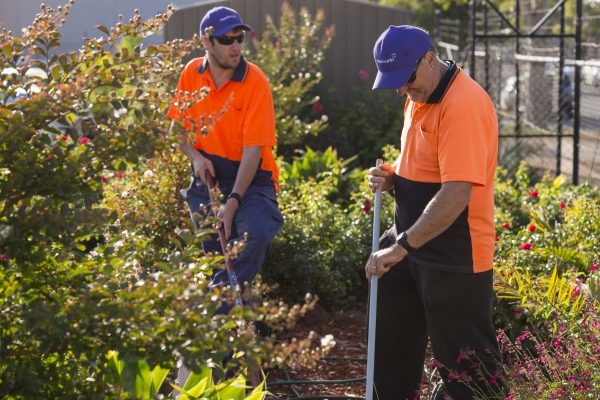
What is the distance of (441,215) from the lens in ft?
10.0

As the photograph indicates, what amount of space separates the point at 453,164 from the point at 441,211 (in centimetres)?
19

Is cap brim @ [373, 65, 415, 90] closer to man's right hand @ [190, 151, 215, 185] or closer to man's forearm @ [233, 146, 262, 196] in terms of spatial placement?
man's forearm @ [233, 146, 262, 196]

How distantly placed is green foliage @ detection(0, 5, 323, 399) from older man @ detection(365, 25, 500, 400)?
1.00 metres

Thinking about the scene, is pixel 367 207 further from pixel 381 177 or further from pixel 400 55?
pixel 400 55

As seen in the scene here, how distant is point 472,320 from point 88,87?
1.90m

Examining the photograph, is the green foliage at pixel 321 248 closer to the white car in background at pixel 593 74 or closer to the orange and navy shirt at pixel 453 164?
the orange and navy shirt at pixel 453 164

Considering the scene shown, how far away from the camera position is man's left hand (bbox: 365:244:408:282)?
3143 mm

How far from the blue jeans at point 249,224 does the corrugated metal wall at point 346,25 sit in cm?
743

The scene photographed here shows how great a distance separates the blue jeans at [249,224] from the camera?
4.06 meters

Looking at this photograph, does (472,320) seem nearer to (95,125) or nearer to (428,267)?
(428,267)

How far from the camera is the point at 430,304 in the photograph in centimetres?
334

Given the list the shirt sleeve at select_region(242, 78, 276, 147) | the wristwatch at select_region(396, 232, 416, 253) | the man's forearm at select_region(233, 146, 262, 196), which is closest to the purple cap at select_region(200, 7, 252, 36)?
the shirt sleeve at select_region(242, 78, 276, 147)

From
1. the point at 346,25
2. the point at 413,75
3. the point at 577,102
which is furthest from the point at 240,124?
the point at 346,25

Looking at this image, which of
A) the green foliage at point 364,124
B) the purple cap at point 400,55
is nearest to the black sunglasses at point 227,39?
the purple cap at point 400,55
